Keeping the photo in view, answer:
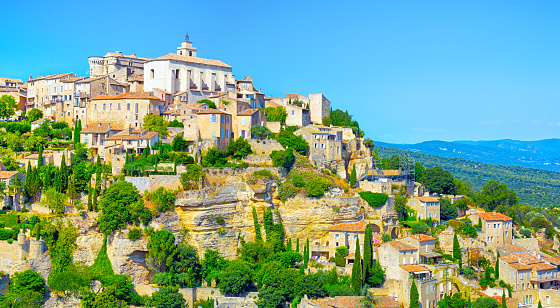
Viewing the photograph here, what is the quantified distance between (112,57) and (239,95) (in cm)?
1945

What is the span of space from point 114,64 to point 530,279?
55.1m

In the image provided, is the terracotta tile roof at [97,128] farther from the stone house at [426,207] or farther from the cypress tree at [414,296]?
the cypress tree at [414,296]

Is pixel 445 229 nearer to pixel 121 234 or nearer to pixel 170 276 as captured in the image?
pixel 170 276

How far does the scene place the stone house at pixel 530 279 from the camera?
5041 cm

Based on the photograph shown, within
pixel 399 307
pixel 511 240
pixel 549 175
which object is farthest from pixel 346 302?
pixel 549 175

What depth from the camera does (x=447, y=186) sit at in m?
68.1

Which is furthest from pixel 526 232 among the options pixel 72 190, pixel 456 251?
pixel 72 190

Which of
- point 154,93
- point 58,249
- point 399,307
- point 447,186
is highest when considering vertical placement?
point 154,93

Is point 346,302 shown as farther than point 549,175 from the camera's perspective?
No

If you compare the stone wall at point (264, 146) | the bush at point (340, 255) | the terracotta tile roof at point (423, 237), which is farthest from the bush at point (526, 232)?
the stone wall at point (264, 146)

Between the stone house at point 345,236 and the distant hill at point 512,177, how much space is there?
61.4m

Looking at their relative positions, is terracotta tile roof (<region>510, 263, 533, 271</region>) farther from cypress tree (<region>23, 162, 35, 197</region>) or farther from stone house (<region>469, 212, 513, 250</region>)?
cypress tree (<region>23, 162, 35, 197</region>)

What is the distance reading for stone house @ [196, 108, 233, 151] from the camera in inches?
2297

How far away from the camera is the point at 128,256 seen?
4903cm
